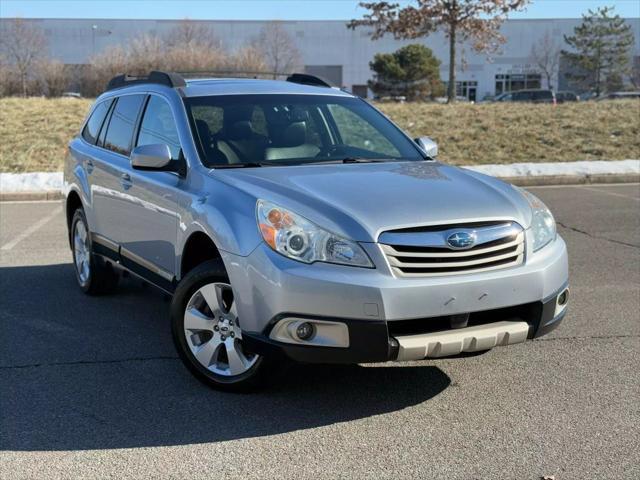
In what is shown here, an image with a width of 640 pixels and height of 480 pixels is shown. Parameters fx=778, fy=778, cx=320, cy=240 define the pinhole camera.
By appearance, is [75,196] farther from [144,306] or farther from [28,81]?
[28,81]

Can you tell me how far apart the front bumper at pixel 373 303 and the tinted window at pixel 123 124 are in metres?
2.31

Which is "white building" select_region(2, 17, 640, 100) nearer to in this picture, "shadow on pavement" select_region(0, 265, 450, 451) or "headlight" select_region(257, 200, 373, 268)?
"shadow on pavement" select_region(0, 265, 450, 451)

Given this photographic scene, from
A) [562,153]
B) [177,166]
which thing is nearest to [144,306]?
[177,166]

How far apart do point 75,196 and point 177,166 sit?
2546 millimetres

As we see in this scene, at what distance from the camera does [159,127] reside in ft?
18.1

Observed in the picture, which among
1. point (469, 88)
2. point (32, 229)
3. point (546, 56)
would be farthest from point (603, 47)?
point (32, 229)

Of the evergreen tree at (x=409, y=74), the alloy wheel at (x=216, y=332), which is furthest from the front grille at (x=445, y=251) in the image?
the evergreen tree at (x=409, y=74)

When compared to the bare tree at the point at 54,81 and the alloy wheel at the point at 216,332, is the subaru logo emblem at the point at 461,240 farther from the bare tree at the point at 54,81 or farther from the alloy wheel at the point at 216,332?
the bare tree at the point at 54,81

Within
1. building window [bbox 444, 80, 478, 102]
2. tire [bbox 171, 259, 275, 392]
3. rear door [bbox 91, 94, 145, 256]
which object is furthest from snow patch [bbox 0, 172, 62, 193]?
building window [bbox 444, 80, 478, 102]

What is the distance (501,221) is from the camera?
13.6 feet

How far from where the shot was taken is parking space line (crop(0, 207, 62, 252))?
920 centimetres

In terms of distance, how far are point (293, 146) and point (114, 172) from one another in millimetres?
1535

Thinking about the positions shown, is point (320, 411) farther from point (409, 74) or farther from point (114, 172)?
point (409, 74)

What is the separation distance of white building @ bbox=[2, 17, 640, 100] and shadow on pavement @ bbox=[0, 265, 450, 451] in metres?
70.3
